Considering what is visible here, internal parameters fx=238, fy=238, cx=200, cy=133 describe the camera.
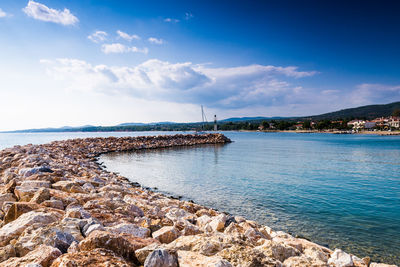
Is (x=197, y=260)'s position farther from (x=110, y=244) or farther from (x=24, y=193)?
(x=24, y=193)

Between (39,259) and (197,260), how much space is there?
1.71 metres

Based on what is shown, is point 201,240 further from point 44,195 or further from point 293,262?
point 44,195

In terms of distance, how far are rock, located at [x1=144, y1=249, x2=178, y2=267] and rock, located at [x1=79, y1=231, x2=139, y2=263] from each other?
37 centimetres

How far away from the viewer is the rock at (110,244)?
2.80m

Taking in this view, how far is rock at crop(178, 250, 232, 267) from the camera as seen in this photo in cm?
252

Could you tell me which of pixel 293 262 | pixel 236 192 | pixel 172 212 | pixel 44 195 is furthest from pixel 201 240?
pixel 236 192

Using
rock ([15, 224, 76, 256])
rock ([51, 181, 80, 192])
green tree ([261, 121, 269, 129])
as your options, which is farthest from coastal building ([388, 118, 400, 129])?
rock ([15, 224, 76, 256])

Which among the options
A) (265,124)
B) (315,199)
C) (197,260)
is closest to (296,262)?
(197,260)

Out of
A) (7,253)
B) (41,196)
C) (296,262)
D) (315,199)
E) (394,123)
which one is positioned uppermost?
(394,123)

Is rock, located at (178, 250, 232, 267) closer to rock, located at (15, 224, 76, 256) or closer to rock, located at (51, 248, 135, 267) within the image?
rock, located at (51, 248, 135, 267)

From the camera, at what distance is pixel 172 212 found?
6.23 m

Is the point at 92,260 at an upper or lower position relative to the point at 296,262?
upper

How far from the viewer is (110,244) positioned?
284cm

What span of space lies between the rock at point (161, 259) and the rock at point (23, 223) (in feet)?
7.14
